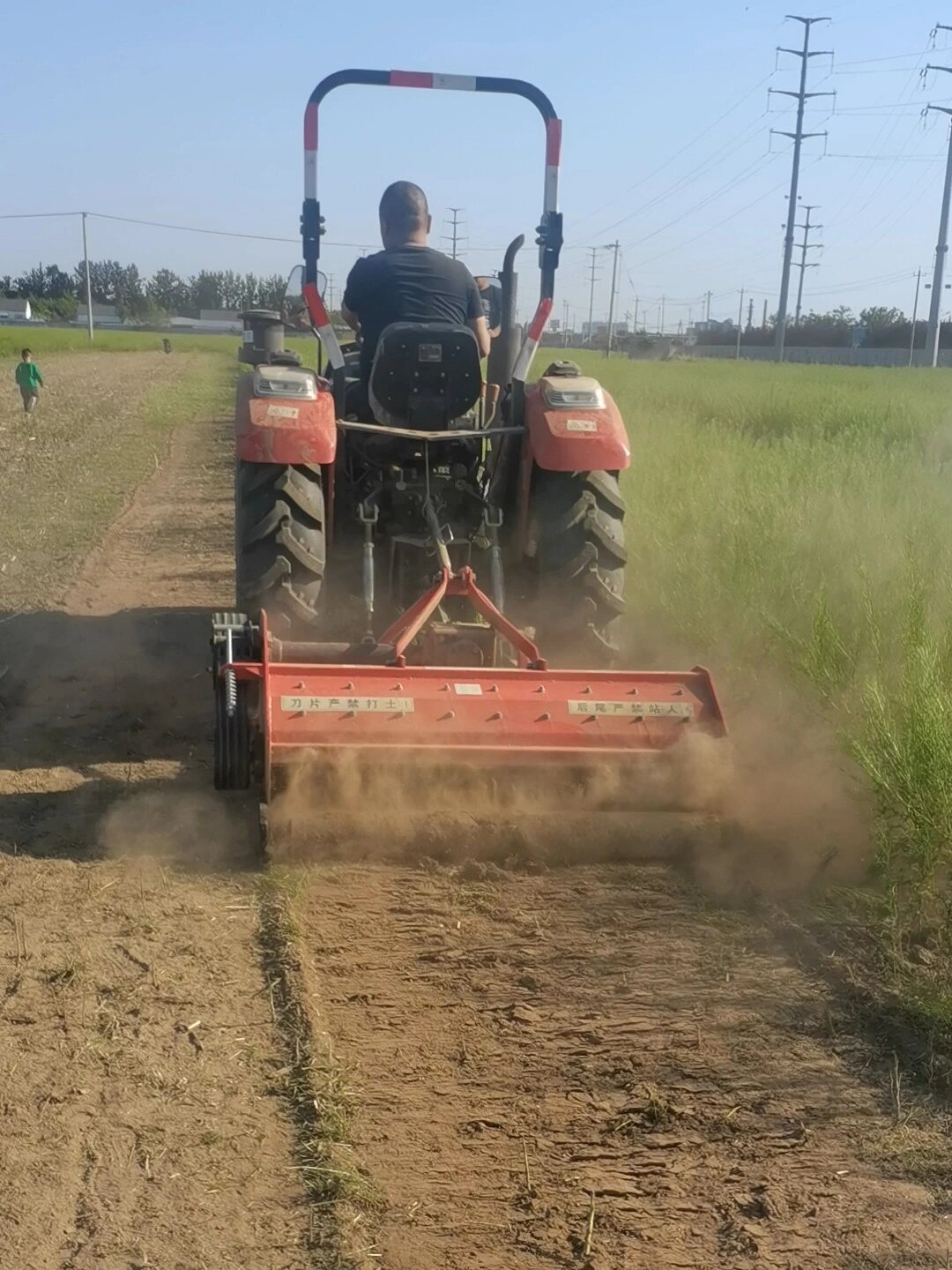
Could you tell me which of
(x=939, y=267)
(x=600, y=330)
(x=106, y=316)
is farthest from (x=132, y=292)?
(x=939, y=267)

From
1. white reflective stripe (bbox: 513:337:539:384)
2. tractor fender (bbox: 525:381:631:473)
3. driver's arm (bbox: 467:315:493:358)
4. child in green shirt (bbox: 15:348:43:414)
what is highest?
driver's arm (bbox: 467:315:493:358)

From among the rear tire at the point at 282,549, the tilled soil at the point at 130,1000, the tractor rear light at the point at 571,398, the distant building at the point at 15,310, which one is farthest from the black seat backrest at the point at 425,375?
the distant building at the point at 15,310

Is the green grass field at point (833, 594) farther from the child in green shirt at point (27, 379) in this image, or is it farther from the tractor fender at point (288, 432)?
the child in green shirt at point (27, 379)

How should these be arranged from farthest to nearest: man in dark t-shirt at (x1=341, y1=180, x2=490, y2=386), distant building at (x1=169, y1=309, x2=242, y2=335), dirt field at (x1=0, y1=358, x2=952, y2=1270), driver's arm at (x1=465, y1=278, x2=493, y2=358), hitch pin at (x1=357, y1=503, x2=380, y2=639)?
distant building at (x1=169, y1=309, x2=242, y2=335), driver's arm at (x1=465, y1=278, x2=493, y2=358), man in dark t-shirt at (x1=341, y1=180, x2=490, y2=386), hitch pin at (x1=357, y1=503, x2=380, y2=639), dirt field at (x1=0, y1=358, x2=952, y2=1270)

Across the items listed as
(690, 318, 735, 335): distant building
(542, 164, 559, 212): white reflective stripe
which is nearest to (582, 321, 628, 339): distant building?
(690, 318, 735, 335): distant building

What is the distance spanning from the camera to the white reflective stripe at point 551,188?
545 cm

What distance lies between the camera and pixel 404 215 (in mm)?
5160

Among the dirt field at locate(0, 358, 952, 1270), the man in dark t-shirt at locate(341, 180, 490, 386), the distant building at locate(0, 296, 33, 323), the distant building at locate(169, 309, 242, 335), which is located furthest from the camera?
the distant building at locate(0, 296, 33, 323)

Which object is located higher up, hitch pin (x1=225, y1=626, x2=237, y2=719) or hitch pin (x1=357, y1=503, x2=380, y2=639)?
hitch pin (x1=357, y1=503, x2=380, y2=639)

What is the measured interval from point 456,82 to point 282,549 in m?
1.98

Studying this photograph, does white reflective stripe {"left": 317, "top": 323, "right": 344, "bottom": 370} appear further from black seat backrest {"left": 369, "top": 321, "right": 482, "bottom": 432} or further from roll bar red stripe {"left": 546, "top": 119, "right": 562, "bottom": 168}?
roll bar red stripe {"left": 546, "top": 119, "right": 562, "bottom": 168}

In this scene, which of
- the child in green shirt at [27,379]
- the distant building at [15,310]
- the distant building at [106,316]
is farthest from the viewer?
the distant building at [106,316]

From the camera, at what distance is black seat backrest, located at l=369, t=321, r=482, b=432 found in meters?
4.91

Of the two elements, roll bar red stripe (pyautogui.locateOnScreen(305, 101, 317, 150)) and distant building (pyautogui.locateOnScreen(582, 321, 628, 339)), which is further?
distant building (pyautogui.locateOnScreen(582, 321, 628, 339))
